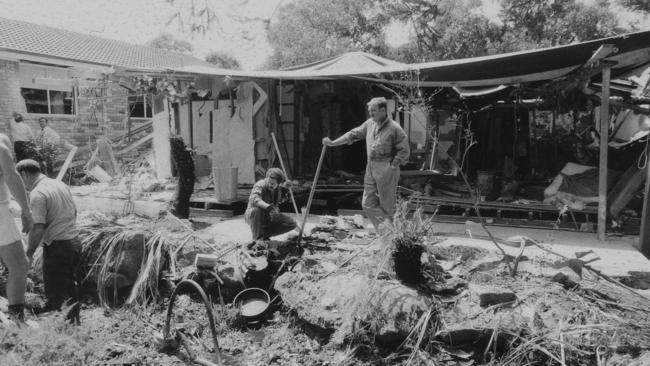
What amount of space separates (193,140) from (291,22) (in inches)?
554

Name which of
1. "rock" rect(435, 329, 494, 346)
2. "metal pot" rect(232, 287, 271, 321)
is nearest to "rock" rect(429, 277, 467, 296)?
"rock" rect(435, 329, 494, 346)

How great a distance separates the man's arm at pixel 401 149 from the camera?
566 centimetres

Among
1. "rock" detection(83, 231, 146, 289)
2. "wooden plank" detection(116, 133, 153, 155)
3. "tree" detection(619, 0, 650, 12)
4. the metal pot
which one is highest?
"tree" detection(619, 0, 650, 12)

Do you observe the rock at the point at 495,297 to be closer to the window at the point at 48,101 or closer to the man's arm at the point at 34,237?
the man's arm at the point at 34,237

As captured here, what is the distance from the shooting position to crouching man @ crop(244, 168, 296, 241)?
5.55 metres

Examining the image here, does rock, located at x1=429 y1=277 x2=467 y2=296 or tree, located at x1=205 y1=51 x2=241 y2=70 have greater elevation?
tree, located at x1=205 y1=51 x2=241 y2=70

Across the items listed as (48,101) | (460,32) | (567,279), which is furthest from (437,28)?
(567,279)

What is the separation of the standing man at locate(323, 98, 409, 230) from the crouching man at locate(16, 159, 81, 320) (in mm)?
3135

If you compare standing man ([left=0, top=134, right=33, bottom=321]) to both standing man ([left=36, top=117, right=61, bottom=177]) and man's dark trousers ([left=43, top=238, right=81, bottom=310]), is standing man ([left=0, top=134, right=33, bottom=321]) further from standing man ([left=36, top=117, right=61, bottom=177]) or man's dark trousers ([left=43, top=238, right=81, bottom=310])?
standing man ([left=36, top=117, right=61, bottom=177])

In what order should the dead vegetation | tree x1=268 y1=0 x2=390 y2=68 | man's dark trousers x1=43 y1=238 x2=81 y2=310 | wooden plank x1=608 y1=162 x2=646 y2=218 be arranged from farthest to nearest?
A: tree x1=268 y1=0 x2=390 y2=68 < wooden plank x1=608 y1=162 x2=646 y2=218 < man's dark trousers x1=43 y1=238 x2=81 y2=310 < the dead vegetation

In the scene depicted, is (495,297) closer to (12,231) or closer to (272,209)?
(272,209)

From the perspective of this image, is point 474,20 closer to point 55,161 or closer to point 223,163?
point 223,163

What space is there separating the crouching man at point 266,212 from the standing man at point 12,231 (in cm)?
232

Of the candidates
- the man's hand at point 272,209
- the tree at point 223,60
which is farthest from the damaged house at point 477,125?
the tree at point 223,60
